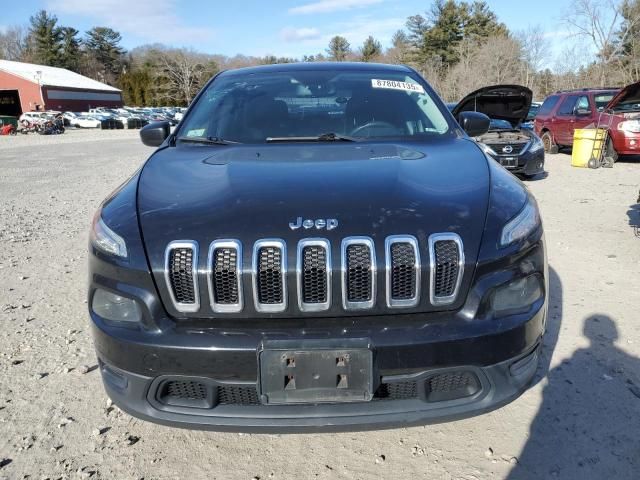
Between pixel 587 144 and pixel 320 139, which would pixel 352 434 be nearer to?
pixel 320 139

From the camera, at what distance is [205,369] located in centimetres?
175

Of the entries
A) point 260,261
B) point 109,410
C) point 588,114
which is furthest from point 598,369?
point 588,114

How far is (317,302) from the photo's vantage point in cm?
175

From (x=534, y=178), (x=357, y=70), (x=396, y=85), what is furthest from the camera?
(x=534, y=178)

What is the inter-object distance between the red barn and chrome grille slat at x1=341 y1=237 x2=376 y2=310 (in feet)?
194

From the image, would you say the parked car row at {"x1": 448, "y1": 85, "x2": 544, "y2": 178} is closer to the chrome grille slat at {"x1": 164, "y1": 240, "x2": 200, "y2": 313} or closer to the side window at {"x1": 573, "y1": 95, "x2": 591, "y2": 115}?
the side window at {"x1": 573, "y1": 95, "x2": 591, "y2": 115}

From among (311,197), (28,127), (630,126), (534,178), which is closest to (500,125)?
(534,178)

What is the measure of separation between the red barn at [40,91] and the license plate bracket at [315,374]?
59258 millimetres

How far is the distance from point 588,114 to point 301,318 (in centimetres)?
1228

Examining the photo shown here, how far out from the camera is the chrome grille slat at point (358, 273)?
172 centimetres

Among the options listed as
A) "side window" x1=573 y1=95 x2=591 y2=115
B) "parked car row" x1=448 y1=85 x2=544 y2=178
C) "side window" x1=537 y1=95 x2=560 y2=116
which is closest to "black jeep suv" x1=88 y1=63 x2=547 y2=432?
"parked car row" x1=448 y1=85 x2=544 y2=178

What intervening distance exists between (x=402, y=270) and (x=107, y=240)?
1.14 meters

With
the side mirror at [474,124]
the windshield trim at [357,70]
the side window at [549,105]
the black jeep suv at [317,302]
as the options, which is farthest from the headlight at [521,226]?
the side window at [549,105]

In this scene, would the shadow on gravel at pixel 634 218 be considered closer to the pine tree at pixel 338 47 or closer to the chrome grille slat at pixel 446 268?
the chrome grille slat at pixel 446 268
